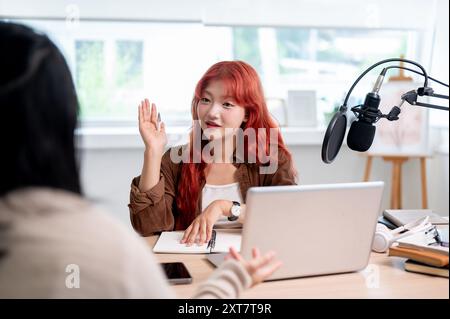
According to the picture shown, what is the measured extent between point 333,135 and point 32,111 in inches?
31.3

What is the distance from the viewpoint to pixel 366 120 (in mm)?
1358

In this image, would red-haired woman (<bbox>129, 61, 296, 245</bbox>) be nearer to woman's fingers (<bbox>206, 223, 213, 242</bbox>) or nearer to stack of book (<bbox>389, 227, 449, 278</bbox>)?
woman's fingers (<bbox>206, 223, 213, 242</bbox>)

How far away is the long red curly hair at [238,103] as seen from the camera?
70.8 inches

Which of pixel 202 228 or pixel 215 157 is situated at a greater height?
pixel 215 157

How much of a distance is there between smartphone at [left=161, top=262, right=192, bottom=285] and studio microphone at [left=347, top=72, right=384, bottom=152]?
19.1 inches

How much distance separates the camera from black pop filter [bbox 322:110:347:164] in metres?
1.35

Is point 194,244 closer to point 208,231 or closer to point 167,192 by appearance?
point 208,231

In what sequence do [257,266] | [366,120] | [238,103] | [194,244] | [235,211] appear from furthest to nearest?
[238,103]
[235,211]
[194,244]
[366,120]
[257,266]

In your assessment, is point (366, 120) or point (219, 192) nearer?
point (366, 120)

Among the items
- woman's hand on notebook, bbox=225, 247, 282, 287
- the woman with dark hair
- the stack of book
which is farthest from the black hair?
the stack of book

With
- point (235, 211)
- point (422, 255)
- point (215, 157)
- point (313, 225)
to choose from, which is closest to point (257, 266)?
point (313, 225)

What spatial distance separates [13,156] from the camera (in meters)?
0.75

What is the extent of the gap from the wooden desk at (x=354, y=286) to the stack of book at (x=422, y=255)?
0.05ft

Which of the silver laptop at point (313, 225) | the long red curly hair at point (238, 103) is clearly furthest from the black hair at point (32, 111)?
the long red curly hair at point (238, 103)
